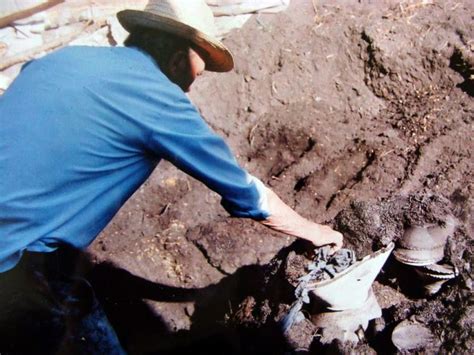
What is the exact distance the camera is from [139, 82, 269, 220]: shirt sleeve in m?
1.75

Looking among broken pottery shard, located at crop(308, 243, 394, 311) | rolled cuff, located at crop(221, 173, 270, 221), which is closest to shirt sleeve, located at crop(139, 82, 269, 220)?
rolled cuff, located at crop(221, 173, 270, 221)

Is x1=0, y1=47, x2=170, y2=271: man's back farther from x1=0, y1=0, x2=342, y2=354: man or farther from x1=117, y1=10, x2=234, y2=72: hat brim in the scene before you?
x1=117, y1=10, x2=234, y2=72: hat brim

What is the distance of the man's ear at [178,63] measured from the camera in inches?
77.7

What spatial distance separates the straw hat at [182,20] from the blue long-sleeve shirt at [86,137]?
0.15m

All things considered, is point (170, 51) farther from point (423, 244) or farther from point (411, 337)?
point (411, 337)

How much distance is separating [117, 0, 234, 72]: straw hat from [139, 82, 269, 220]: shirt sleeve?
271 millimetres

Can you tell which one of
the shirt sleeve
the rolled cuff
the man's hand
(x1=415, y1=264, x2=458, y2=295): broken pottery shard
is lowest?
(x1=415, y1=264, x2=458, y2=295): broken pottery shard

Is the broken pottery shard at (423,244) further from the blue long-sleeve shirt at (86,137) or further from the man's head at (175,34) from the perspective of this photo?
the man's head at (175,34)

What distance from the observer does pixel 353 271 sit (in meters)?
2.45

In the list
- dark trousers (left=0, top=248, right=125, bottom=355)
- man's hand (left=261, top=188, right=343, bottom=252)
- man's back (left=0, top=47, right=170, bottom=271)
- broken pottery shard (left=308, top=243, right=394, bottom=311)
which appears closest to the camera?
man's back (left=0, top=47, right=170, bottom=271)

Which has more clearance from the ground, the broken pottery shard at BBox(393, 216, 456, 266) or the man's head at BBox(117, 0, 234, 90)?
the man's head at BBox(117, 0, 234, 90)

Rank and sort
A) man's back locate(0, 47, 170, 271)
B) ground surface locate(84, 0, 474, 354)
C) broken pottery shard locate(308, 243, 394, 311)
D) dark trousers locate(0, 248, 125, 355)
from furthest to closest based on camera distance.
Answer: ground surface locate(84, 0, 474, 354), broken pottery shard locate(308, 243, 394, 311), dark trousers locate(0, 248, 125, 355), man's back locate(0, 47, 170, 271)

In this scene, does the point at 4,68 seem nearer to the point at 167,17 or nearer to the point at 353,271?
the point at 167,17

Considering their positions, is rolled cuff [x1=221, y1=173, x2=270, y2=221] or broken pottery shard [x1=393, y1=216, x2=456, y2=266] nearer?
rolled cuff [x1=221, y1=173, x2=270, y2=221]
